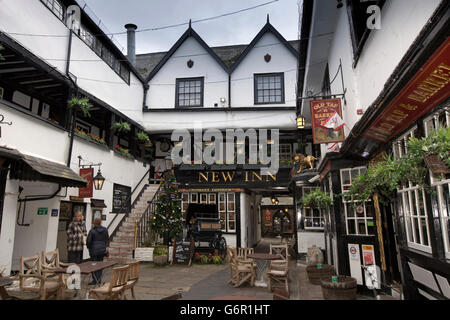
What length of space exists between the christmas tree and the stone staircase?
155 cm

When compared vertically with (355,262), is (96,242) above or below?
above

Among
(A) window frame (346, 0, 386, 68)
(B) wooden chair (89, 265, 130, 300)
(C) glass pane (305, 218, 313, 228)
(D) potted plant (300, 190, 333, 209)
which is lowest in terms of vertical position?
(B) wooden chair (89, 265, 130, 300)

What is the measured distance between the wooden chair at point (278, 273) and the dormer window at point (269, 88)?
1166 cm

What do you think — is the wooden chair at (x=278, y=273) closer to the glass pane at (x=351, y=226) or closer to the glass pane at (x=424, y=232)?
the glass pane at (x=351, y=226)

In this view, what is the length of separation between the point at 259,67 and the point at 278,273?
13.9m

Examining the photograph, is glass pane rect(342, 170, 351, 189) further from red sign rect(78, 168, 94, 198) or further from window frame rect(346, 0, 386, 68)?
red sign rect(78, 168, 94, 198)

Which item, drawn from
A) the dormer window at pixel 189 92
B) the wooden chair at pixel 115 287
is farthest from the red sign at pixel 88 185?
the dormer window at pixel 189 92

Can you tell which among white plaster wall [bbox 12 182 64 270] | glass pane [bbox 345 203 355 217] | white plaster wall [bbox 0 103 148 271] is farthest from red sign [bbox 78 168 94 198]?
glass pane [bbox 345 203 355 217]

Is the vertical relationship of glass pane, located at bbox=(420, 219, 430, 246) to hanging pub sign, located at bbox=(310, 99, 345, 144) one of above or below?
below

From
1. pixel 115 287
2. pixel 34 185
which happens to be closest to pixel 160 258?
pixel 34 185

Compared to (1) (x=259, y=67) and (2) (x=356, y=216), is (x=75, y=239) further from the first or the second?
(1) (x=259, y=67)

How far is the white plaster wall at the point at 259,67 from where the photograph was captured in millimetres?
18094

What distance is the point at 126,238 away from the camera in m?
13.3

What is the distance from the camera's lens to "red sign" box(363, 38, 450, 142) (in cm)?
318
